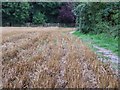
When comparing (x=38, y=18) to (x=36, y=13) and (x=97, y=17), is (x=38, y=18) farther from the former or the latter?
(x=97, y=17)

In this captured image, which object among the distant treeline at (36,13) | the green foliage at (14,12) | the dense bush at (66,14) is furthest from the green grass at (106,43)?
the green foliage at (14,12)

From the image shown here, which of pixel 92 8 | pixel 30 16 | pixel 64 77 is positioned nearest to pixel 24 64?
pixel 64 77

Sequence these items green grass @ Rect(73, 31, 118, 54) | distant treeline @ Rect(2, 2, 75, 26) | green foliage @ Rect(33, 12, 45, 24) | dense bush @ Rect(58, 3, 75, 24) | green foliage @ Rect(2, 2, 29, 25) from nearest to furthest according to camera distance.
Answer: green grass @ Rect(73, 31, 118, 54)
green foliage @ Rect(2, 2, 29, 25)
distant treeline @ Rect(2, 2, 75, 26)
dense bush @ Rect(58, 3, 75, 24)
green foliage @ Rect(33, 12, 45, 24)

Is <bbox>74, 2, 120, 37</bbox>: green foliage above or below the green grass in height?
above

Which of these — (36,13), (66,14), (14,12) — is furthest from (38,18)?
(66,14)

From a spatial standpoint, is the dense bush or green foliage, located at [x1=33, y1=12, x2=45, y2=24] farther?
green foliage, located at [x1=33, y1=12, x2=45, y2=24]

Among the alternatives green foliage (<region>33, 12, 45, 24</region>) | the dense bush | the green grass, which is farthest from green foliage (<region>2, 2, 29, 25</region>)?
the green grass

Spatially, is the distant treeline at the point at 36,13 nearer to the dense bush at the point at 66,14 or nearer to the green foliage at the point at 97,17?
the dense bush at the point at 66,14

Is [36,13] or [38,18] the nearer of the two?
[38,18]

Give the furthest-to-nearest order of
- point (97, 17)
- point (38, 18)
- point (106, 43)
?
point (38, 18), point (97, 17), point (106, 43)

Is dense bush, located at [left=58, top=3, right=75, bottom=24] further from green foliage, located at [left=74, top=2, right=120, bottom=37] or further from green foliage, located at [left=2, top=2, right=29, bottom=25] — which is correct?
green foliage, located at [left=74, top=2, right=120, bottom=37]

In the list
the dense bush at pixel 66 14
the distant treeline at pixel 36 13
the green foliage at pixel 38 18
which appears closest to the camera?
the distant treeline at pixel 36 13

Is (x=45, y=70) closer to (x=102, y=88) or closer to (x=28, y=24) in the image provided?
(x=102, y=88)

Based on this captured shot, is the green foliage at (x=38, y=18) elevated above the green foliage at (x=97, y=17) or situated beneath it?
situated beneath
